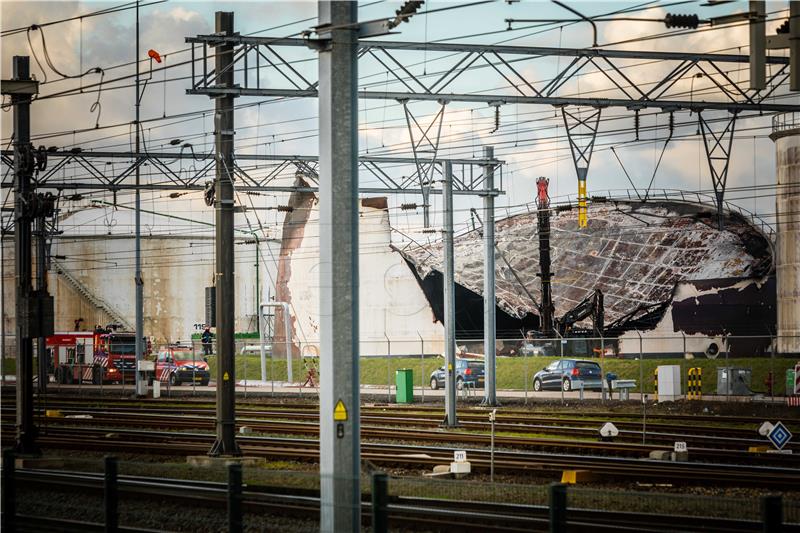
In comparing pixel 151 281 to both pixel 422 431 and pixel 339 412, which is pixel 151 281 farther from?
pixel 339 412

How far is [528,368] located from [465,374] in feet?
18.1

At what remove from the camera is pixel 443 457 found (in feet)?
84.7

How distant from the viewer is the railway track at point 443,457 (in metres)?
21.2

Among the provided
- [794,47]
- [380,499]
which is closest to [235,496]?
[380,499]

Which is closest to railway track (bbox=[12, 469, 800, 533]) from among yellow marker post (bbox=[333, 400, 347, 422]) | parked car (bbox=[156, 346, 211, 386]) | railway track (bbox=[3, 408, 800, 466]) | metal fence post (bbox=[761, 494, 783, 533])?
yellow marker post (bbox=[333, 400, 347, 422])

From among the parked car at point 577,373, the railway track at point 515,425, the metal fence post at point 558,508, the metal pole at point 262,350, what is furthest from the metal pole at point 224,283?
the metal pole at point 262,350

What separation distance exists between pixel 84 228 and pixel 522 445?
6551cm

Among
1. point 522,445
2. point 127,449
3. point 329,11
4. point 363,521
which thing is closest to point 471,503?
point 363,521

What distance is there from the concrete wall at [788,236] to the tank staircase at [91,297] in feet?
155

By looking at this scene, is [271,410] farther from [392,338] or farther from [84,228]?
[84,228]

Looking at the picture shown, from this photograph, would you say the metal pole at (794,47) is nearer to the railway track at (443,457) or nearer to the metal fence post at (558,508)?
the railway track at (443,457)

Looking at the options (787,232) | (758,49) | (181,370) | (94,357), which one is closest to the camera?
(758,49)

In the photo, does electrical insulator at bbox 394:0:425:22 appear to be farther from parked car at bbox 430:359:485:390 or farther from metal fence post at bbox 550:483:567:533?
parked car at bbox 430:359:485:390

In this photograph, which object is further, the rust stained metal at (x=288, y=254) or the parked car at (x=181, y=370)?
the rust stained metal at (x=288, y=254)
